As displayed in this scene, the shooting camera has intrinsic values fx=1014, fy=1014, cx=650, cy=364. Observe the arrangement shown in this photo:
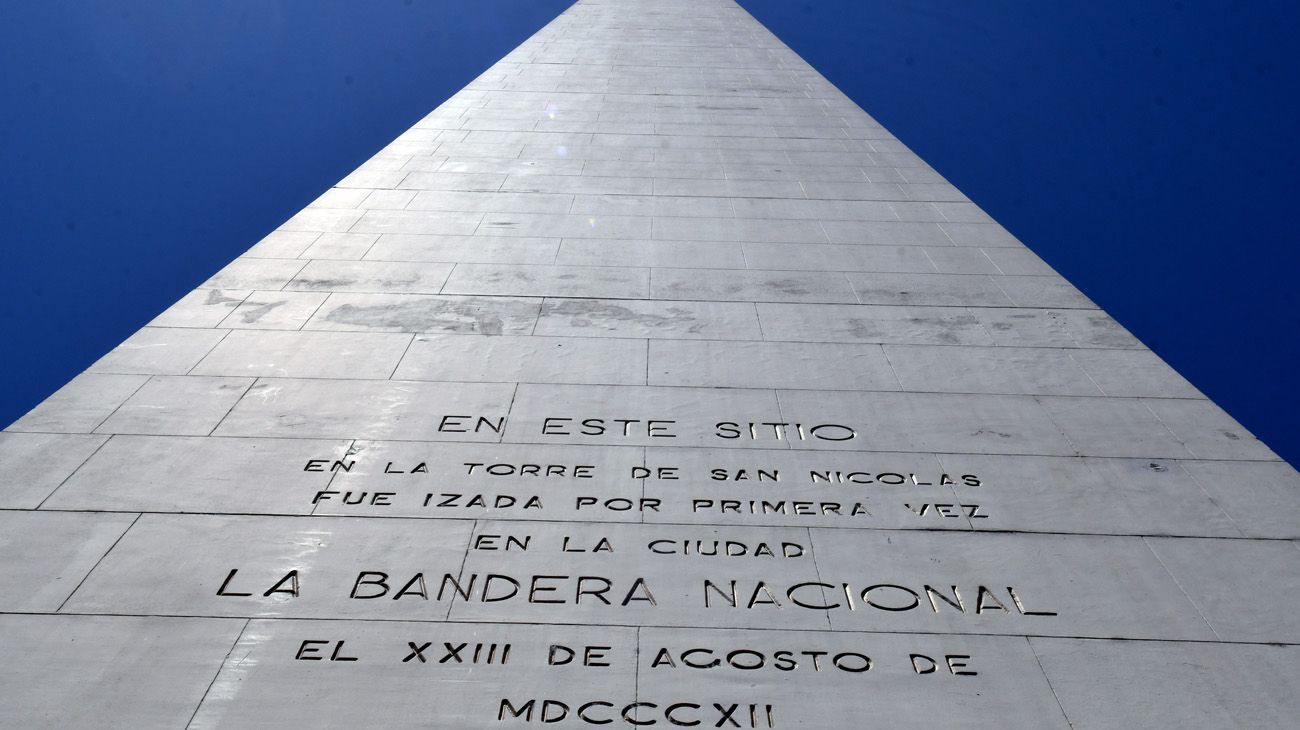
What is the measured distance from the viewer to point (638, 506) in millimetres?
4855

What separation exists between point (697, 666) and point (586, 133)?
9.72m

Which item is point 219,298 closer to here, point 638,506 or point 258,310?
point 258,310

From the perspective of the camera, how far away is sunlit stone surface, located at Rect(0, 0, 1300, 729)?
3.78 metres

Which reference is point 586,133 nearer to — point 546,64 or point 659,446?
point 546,64

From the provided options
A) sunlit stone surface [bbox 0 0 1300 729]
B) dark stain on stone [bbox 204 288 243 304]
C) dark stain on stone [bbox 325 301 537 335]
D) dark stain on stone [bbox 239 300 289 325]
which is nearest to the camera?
sunlit stone surface [bbox 0 0 1300 729]

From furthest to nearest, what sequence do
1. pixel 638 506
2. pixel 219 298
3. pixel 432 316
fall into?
pixel 219 298, pixel 432 316, pixel 638 506

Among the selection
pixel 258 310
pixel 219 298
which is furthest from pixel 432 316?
pixel 219 298

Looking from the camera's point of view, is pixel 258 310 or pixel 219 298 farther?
pixel 219 298

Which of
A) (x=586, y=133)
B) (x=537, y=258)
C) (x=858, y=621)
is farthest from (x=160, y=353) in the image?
(x=586, y=133)

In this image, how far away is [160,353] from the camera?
6.38m

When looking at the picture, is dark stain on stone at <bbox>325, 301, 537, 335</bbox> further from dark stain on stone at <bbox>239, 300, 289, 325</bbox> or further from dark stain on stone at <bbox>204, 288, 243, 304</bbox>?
dark stain on stone at <bbox>204, 288, 243, 304</bbox>

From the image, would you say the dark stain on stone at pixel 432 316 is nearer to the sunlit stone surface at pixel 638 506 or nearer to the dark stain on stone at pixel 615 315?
the sunlit stone surface at pixel 638 506

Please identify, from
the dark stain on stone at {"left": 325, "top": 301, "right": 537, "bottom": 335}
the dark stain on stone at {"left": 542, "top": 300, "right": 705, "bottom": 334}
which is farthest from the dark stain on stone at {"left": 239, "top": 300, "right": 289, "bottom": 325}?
the dark stain on stone at {"left": 542, "top": 300, "right": 705, "bottom": 334}

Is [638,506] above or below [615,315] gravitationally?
below
